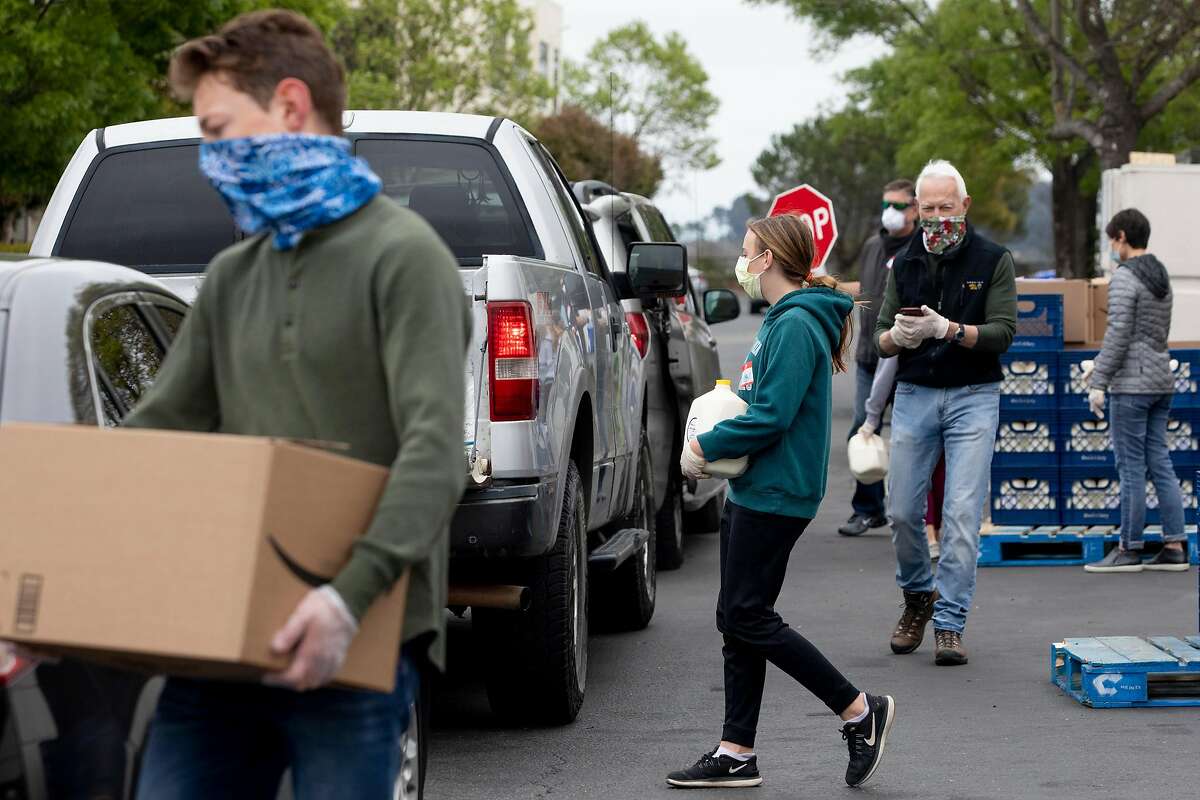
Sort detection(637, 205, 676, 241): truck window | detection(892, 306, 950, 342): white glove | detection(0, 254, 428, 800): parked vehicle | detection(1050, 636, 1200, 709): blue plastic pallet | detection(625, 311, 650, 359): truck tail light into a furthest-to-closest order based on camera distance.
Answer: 1. detection(637, 205, 676, 241): truck window
2. detection(625, 311, 650, 359): truck tail light
3. detection(892, 306, 950, 342): white glove
4. detection(1050, 636, 1200, 709): blue plastic pallet
5. detection(0, 254, 428, 800): parked vehicle

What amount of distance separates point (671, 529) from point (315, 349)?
26.6 feet

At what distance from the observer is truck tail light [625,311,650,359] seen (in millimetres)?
9516

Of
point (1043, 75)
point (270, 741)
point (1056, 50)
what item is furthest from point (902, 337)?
point (1043, 75)

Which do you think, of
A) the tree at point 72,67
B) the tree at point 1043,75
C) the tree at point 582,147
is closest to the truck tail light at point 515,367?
the tree at point 72,67

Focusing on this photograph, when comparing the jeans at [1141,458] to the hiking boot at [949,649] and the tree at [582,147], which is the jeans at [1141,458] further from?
the tree at [582,147]

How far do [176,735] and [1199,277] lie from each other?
1377 centimetres

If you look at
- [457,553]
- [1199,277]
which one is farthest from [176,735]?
[1199,277]

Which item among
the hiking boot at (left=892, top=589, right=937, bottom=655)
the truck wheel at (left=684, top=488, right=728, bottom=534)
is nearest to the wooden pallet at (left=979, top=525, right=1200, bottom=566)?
the truck wheel at (left=684, top=488, right=728, bottom=534)

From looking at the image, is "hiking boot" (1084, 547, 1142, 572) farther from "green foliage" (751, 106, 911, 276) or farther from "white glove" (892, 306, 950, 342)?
"green foliage" (751, 106, 911, 276)

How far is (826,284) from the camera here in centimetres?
606

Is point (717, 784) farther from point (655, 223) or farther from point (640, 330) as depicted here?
point (655, 223)

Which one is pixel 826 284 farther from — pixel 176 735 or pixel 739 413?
pixel 176 735

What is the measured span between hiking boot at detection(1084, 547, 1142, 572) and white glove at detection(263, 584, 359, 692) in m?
8.73

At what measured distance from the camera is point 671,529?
Answer: 35.7 feet
